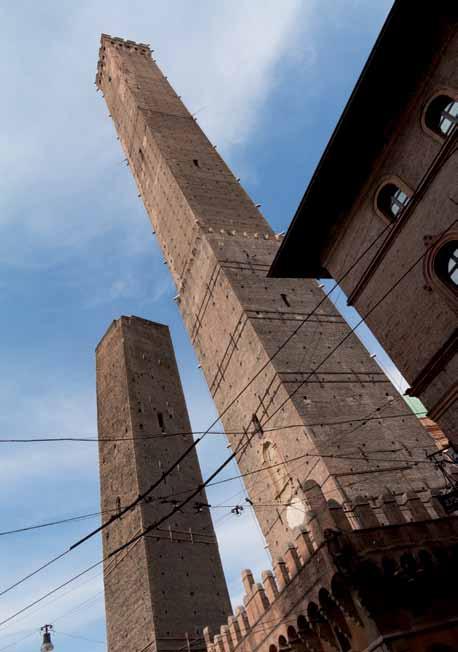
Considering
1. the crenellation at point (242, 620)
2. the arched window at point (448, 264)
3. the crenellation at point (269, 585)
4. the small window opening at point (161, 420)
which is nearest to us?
the arched window at point (448, 264)

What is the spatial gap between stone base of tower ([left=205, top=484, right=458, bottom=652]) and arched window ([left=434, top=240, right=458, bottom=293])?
3.66 m

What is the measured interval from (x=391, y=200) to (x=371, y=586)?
588cm

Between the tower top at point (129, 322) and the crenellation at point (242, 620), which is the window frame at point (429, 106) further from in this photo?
the tower top at point (129, 322)

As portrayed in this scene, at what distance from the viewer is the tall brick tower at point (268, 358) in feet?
40.6

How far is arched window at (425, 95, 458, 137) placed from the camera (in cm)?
721

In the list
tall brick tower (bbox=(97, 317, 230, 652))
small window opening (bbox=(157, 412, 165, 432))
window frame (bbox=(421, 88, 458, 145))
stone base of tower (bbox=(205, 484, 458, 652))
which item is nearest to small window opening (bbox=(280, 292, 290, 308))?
tall brick tower (bbox=(97, 317, 230, 652))

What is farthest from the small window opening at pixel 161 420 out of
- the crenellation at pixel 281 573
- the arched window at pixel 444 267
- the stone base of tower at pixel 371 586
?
the arched window at pixel 444 267

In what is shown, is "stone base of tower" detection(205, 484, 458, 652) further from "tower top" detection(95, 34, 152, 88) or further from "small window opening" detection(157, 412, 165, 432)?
"tower top" detection(95, 34, 152, 88)

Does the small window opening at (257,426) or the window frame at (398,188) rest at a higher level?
the small window opening at (257,426)

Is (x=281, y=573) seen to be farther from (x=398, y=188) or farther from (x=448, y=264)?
(x=398, y=188)

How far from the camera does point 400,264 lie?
8203mm

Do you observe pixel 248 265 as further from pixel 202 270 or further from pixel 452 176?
pixel 452 176

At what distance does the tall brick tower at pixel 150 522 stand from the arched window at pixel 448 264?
1249 cm

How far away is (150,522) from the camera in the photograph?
17203 millimetres
